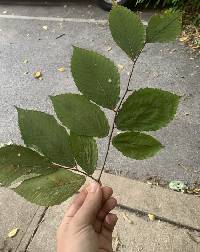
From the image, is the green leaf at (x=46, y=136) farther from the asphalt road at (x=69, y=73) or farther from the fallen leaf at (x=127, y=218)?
the asphalt road at (x=69, y=73)

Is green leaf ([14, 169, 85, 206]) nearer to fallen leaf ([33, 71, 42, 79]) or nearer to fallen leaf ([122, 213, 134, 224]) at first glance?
fallen leaf ([122, 213, 134, 224])

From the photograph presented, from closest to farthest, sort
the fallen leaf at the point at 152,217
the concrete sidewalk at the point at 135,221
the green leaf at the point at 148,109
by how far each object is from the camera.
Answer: the green leaf at the point at 148,109 < the concrete sidewalk at the point at 135,221 < the fallen leaf at the point at 152,217

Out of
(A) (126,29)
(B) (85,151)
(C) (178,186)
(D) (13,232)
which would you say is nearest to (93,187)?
(B) (85,151)

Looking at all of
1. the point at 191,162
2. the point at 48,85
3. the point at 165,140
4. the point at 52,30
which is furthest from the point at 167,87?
the point at 52,30

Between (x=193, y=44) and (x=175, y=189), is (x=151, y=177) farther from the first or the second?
(x=193, y=44)

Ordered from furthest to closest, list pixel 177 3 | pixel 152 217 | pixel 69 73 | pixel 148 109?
pixel 177 3 < pixel 69 73 < pixel 152 217 < pixel 148 109

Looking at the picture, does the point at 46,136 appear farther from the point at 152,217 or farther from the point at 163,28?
the point at 152,217

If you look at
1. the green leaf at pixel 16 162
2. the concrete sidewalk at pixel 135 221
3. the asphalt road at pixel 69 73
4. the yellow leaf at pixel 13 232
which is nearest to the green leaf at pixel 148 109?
the green leaf at pixel 16 162
